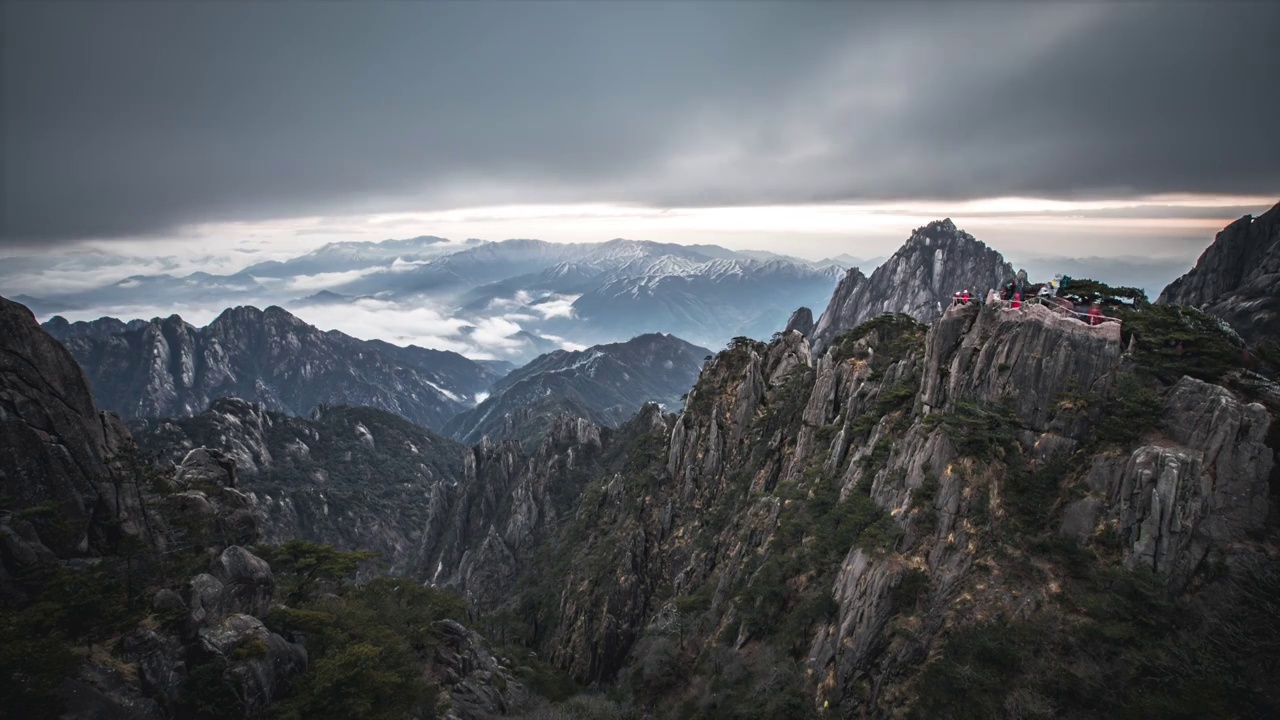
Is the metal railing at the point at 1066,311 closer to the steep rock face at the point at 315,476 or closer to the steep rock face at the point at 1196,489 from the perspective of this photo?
the steep rock face at the point at 1196,489

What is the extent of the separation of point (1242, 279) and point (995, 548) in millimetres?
129537

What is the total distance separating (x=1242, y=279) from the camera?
340 feet

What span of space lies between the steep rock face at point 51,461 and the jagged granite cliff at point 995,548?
104 feet

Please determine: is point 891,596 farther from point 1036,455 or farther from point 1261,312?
point 1261,312

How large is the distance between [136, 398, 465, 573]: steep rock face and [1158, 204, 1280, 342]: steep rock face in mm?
159328

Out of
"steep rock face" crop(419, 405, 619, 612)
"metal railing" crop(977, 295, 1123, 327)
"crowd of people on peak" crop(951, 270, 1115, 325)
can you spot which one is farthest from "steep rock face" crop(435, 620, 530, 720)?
"steep rock face" crop(419, 405, 619, 612)

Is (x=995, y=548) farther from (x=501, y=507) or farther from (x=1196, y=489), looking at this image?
(x=501, y=507)

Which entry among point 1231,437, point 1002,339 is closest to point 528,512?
point 1002,339

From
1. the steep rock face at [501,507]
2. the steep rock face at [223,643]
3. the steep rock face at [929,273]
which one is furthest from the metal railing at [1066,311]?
the steep rock face at [929,273]

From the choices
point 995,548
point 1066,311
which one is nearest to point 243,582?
point 995,548

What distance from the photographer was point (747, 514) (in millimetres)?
46312

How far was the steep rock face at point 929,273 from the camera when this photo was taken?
588 feet

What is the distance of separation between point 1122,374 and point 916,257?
18660cm

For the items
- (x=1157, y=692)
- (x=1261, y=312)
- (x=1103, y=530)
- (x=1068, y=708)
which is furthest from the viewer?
(x=1261, y=312)
